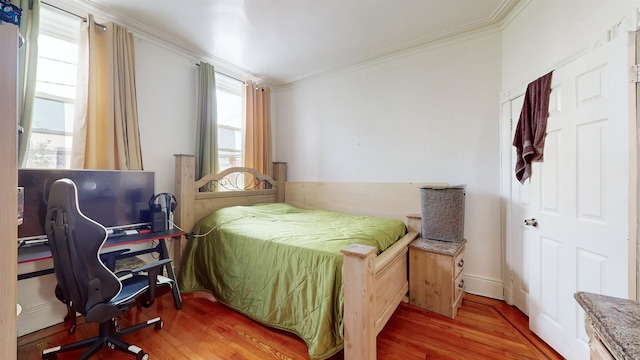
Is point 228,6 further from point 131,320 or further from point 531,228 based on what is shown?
point 531,228

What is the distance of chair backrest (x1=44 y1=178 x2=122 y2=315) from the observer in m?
1.34

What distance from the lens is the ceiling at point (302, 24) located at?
7.13 feet

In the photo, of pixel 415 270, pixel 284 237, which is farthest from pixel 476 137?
pixel 284 237

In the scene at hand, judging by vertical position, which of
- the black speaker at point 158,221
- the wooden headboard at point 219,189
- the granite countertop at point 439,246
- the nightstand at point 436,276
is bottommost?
the nightstand at point 436,276

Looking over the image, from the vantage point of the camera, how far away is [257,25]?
96.7 inches

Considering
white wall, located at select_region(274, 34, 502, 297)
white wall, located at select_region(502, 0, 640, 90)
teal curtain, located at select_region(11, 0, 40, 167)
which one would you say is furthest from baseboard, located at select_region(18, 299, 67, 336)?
white wall, located at select_region(502, 0, 640, 90)

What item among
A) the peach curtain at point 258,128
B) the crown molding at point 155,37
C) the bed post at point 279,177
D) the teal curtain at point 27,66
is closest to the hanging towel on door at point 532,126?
the bed post at point 279,177

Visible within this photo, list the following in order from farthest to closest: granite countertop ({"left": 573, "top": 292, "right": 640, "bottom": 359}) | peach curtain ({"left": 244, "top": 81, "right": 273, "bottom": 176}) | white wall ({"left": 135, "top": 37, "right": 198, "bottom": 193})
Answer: peach curtain ({"left": 244, "top": 81, "right": 273, "bottom": 176}) < white wall ({"left": 135, "top": 37, "right": 198, "bottom": 193}) < granite countertop ({"left": 573, "top": 292, "right": 640, "bottom": 359})

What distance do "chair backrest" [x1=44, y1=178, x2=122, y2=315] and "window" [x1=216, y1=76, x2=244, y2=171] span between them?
2.01 m

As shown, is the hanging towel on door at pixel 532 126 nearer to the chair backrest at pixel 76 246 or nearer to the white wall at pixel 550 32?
the white wall at pixel 550 32

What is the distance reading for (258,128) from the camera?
→ 3664 mm

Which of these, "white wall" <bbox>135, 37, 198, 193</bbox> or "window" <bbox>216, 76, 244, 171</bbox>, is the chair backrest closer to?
"white wall" <bbox>135, 37, 198, 193</bbox>

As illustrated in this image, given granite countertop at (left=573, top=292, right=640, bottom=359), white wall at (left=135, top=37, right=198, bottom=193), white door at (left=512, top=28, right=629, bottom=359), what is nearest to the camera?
granite countertop at (left=573, top=292, right=640, bottom=359)

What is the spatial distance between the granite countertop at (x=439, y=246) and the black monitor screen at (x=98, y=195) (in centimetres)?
263
